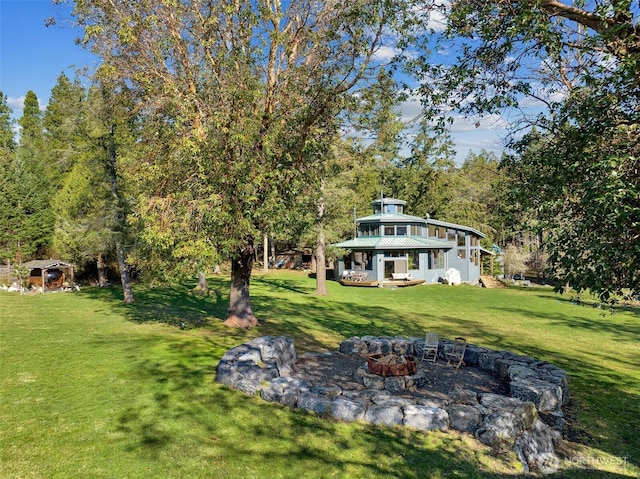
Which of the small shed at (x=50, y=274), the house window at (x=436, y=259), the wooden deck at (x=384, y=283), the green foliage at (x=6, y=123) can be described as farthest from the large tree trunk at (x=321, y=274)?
the green foliage at (x=6, y=123)

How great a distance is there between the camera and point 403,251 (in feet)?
115

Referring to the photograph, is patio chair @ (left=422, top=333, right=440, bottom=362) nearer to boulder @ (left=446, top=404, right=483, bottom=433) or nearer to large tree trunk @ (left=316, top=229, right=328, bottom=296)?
boulder @ (left=446, top=404, right=483, bottom=433)

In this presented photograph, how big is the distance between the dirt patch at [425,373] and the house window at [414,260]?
2394 centimetres

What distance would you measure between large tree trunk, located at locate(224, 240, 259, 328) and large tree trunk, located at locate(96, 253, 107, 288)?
17611 millimetres

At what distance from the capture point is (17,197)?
29672 mm

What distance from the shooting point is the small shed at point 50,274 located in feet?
88.2

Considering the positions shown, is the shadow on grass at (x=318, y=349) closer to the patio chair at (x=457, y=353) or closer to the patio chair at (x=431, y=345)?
the patio chair at (x=457, y=353)

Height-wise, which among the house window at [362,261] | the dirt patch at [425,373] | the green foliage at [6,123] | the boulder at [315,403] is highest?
the green foliage at [6,123]

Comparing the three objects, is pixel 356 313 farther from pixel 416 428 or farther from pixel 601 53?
pixel 601 53

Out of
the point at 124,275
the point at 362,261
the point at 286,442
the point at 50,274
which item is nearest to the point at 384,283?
the point at 362,261

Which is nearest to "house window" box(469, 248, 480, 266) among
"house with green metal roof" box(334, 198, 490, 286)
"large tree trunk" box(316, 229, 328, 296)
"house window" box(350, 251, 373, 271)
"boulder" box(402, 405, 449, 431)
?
"house with green metal roof" box(334, 198, 490, 286)

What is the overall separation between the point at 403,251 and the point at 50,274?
87.3 feet

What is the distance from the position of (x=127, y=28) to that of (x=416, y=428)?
42.8 ft

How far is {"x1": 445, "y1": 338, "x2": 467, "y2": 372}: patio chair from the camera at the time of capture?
11581 millimetres
